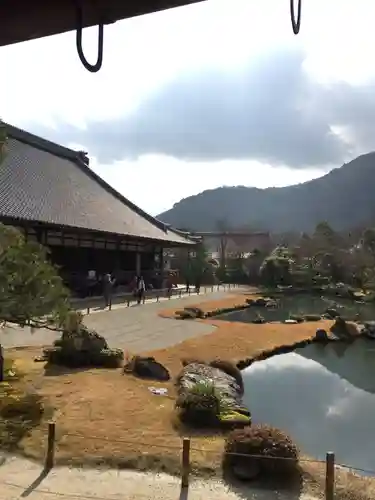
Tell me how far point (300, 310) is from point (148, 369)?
18.0 m

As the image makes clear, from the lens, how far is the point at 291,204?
141875mm

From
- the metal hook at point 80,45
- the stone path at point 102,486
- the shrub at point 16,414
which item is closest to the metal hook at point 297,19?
the metal hook at point 80,45

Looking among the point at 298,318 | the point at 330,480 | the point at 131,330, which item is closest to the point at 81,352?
the point at 131,330

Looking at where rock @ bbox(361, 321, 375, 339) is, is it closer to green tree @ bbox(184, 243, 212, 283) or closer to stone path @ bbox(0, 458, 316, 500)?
stone path @ bbox(0, 458, 316, 500)

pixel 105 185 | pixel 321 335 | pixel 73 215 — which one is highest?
pixel 105 185

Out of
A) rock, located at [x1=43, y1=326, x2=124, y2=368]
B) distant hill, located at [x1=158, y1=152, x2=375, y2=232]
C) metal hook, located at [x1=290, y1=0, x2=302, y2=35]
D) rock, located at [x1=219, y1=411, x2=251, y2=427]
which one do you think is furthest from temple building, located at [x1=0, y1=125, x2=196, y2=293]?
distant hill, located at [x1=158, y1=152, x2=375, y2=232]

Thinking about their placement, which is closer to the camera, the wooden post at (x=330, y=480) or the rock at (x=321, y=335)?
the wooden post at (x=330, y=480)

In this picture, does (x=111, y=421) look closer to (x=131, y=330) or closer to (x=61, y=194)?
(x=131, y=330)

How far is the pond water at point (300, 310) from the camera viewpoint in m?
22.8

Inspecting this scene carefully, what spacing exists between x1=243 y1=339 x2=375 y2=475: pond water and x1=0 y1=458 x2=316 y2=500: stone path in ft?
9.43

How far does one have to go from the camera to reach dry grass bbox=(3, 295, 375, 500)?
221 inches

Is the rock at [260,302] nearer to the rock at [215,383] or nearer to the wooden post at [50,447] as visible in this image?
the rock at [215,383]

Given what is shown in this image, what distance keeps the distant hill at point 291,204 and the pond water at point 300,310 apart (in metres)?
75.9

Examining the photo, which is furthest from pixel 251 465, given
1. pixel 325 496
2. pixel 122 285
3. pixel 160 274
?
pixel 160 274
